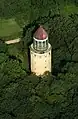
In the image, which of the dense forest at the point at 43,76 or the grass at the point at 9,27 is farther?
the grass at the point at 9,27

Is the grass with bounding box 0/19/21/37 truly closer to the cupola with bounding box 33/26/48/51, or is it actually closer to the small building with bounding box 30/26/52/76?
the small building with bounding box 30/26/52/76

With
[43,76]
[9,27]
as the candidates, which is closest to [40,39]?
[43,76]

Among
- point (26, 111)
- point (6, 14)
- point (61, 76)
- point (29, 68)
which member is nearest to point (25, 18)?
point (6, 14)

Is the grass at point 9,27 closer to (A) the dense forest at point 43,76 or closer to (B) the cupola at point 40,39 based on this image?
(A) the dense forest at point 43,76

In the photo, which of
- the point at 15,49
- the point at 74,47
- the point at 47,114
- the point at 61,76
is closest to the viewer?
the point at 47,114

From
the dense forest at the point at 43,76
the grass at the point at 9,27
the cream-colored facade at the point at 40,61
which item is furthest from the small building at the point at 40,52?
the grass at the point at 9,27

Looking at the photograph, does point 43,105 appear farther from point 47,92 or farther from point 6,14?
point 6,14
